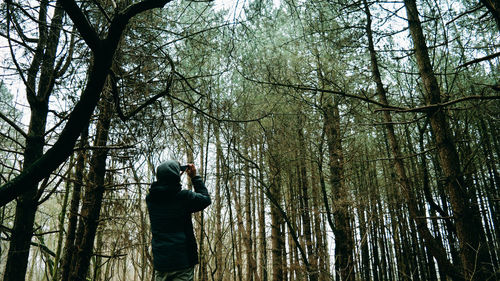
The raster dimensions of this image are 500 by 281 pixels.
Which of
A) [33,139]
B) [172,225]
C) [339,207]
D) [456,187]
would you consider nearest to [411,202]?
[456,187]

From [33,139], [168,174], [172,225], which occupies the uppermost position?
[33,139]

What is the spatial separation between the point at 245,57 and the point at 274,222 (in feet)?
24.0

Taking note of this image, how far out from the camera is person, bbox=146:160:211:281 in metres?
2.54

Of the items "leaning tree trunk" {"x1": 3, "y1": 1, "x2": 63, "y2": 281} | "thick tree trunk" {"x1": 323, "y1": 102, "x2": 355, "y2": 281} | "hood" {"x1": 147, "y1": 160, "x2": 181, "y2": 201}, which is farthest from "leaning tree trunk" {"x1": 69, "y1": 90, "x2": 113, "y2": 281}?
"thick tree trunk" {"x1": 323, "y1": 102, "x2": 355, "y2": 281}

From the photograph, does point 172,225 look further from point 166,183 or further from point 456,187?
point 456,187

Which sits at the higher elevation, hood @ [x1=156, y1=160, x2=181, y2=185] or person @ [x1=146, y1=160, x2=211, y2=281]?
hood @ [x1=156, y1=160, x2=181, y2=185]

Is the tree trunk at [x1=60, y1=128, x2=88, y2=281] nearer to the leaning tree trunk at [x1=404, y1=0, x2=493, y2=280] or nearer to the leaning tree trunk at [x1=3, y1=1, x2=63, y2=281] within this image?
the leaning tree trunk at [x1=3, y1=1, x2=63, y2=281]

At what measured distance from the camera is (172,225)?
2.64 metres

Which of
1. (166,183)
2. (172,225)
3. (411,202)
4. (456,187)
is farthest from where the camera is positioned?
(411,202)

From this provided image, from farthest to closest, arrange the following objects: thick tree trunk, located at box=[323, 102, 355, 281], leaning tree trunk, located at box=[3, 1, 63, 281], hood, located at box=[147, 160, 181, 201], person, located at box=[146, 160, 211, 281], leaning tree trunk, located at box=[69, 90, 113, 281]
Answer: thick tree trunk, located at box=[323, 102, 355, 281] → leaning tree trunk, located at box=[69, 90, 113, 281] → leaning tree trunk, located at box=[3, 1, 63, 281] → hood, located at box=[147, 160, 181, 201] → person, located at box=[146, 160, 211, 281]

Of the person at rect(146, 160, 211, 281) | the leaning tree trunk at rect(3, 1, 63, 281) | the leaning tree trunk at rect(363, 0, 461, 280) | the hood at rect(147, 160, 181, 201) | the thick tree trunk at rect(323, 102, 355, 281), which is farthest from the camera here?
the thick tree trunk at rect(323, 102, 355, 281)

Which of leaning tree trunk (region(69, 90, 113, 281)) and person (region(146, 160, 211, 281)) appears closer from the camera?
person (region(146, 160, 211, 281))

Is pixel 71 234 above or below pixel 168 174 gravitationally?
below

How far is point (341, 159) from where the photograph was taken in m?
7.93
